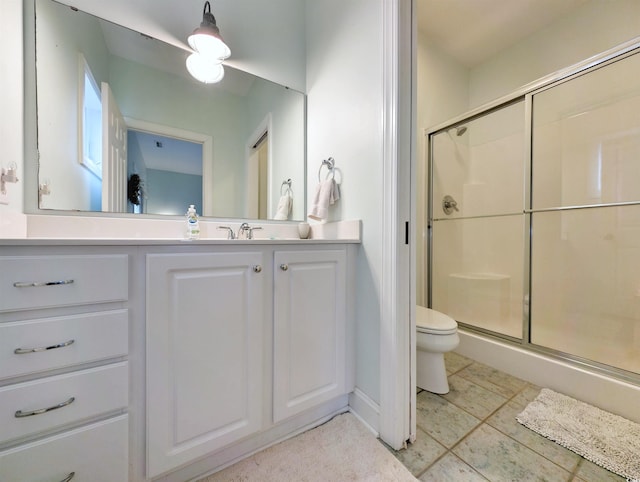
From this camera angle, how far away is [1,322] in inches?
25.8

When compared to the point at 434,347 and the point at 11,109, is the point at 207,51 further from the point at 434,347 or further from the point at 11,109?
the point at 434,347

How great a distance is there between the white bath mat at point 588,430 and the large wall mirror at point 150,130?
1.70 meters

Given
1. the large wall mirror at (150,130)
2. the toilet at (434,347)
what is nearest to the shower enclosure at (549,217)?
the toilet at (434,347)

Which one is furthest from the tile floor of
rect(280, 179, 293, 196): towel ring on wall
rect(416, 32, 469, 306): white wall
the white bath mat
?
rect(280, 179, 293, 196): towel ring on wall

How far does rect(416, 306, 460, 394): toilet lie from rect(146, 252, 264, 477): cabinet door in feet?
3.11

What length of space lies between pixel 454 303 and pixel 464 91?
2.10 m

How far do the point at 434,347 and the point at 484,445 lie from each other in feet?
1.46

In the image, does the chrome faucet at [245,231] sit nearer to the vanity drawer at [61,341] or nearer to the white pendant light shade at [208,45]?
the vanity drawer at [61,341]

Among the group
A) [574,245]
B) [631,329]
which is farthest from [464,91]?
[631,329]

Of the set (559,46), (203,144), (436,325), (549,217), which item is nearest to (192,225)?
(203,144)

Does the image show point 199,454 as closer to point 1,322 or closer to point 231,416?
point 231,416

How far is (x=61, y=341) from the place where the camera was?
71 cm

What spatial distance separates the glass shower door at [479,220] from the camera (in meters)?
2.25

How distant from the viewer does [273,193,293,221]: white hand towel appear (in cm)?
168
